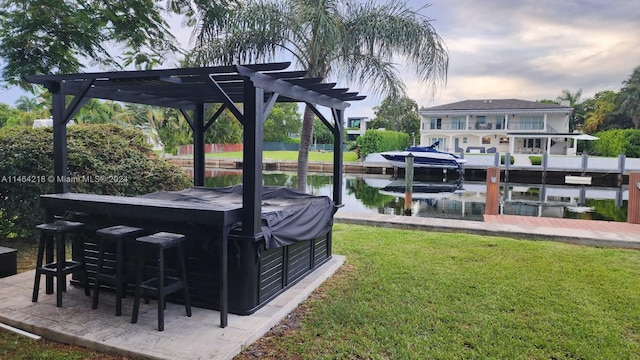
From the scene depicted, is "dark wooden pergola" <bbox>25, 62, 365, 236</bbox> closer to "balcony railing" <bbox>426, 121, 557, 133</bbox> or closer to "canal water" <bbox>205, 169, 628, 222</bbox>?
"canal water" <bbox>205, 169, 628, 222</bbox>

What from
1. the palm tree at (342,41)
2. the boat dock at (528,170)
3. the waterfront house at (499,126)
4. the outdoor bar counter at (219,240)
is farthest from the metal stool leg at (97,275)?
the waterfront house at (499,126)

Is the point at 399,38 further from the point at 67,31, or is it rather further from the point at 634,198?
the point at 634,198

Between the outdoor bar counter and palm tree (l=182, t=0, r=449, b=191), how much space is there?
3610mm

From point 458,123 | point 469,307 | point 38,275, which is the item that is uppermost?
point 458,123

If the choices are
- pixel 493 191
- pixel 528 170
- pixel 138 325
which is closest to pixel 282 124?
pixel 528 170

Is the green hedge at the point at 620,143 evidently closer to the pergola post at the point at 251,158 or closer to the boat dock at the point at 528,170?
the boat dock at the point at 528,170

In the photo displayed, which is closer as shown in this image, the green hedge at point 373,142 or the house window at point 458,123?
the green hedge at point 373,142

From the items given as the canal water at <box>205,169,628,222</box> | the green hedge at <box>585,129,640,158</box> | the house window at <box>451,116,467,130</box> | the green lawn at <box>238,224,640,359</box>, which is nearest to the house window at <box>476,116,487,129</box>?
the house window at <box>451,116,467,130</box>

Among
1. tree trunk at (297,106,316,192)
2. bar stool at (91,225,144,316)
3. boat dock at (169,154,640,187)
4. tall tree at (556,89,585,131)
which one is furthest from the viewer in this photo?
tall tree at (556,89,585,131)

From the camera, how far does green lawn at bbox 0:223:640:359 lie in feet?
9.82

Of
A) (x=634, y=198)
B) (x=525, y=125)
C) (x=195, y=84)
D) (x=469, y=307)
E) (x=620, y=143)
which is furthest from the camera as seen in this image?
(x=525, y=125)

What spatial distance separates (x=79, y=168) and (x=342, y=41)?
15.0ft

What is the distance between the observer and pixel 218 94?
4160 millimetres

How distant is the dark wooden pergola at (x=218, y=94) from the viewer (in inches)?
130
